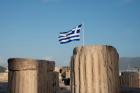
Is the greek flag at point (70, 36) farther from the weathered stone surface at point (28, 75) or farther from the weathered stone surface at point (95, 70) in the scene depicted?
the weathered stone surface at point (95, 70)

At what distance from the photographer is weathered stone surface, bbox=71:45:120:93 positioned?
171 inches

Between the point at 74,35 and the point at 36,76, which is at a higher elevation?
the point at 74,35

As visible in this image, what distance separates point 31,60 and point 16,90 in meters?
0.64

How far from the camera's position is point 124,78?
9.95 meters

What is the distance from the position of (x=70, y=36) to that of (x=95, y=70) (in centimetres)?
1123

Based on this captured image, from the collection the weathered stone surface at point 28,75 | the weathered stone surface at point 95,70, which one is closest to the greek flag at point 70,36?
the weathered stone surface at point 28,75

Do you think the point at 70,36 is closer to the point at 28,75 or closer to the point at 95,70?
the point at 28,75

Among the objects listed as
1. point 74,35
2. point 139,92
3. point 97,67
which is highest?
point 74,35

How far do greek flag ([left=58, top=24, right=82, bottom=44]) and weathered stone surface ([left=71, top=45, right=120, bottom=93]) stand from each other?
36.3ft

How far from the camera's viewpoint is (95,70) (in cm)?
439

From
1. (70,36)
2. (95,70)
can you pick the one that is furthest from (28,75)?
(70,36)

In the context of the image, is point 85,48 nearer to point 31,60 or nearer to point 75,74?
point 75,74

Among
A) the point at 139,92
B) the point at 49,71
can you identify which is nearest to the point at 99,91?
the point at 139,92

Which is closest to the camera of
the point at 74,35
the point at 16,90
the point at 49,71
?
the point at 16,90
